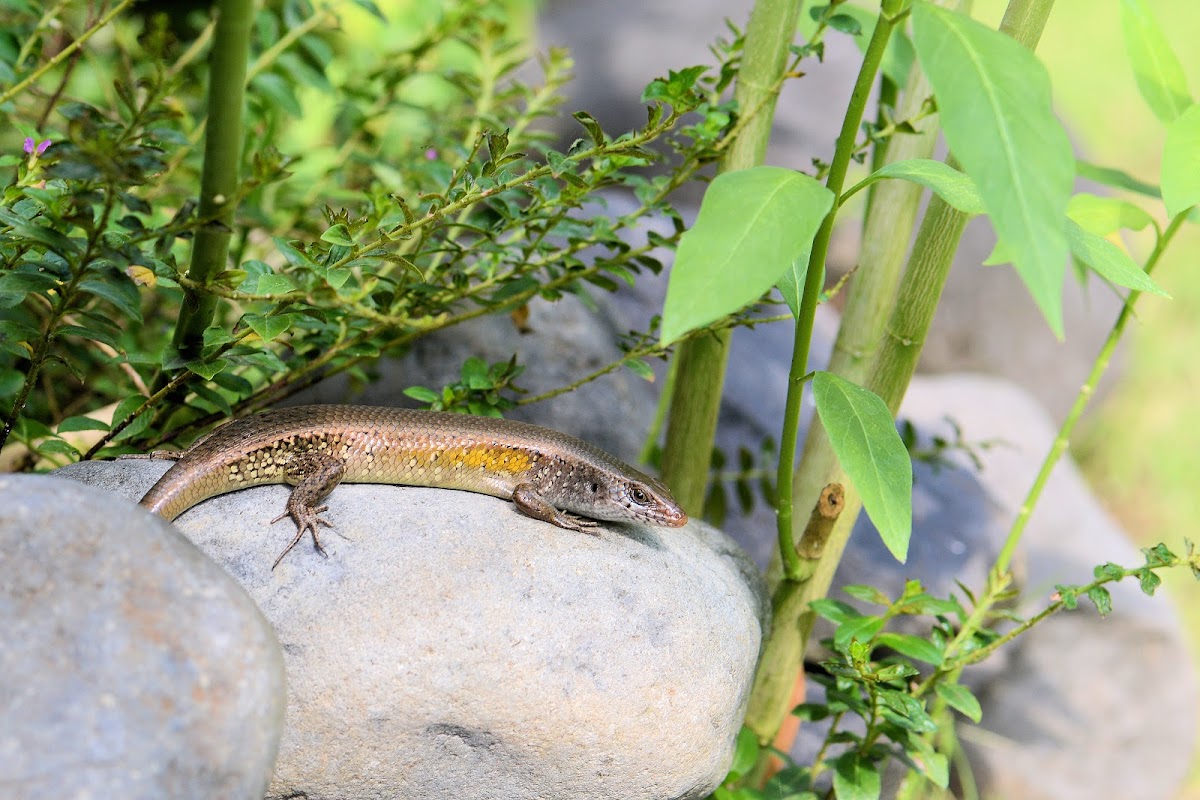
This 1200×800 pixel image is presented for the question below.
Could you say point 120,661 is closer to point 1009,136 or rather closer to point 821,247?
point 821,247

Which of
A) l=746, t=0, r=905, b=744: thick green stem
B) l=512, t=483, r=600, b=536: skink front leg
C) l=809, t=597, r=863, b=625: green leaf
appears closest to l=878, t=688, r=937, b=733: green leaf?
l=809, t=597, r=863, b=625: green leaf

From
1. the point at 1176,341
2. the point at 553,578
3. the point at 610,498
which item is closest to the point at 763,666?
the point at 610,498

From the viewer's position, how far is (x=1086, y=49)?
284 inches

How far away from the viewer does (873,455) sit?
1.77 m

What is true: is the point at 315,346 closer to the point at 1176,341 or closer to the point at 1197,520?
the point at 1197,520

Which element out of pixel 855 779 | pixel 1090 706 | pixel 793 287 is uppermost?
pixel 793 287

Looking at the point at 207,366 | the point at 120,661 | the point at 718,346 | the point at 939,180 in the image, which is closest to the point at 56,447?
the point at 207,366

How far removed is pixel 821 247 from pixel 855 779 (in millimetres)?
1317

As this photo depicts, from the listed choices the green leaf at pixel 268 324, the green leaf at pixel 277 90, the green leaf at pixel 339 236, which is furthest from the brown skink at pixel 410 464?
the green leaf at pixel 277 90

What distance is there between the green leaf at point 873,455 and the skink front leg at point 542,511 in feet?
2.48

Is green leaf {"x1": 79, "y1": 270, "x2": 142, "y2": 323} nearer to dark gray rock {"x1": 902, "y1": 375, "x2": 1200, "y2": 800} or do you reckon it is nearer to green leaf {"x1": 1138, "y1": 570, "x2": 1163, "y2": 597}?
green leaf {"x1": 1138, "y1": 570, "x2": 1163, "y2": 597}

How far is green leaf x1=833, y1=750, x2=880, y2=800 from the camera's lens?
92.8 inches

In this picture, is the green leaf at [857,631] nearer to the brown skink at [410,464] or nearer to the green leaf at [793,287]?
the brown skink at [410,464]

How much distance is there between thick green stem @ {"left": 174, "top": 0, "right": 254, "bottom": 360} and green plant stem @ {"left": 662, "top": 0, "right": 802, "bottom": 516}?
43.0 inches
